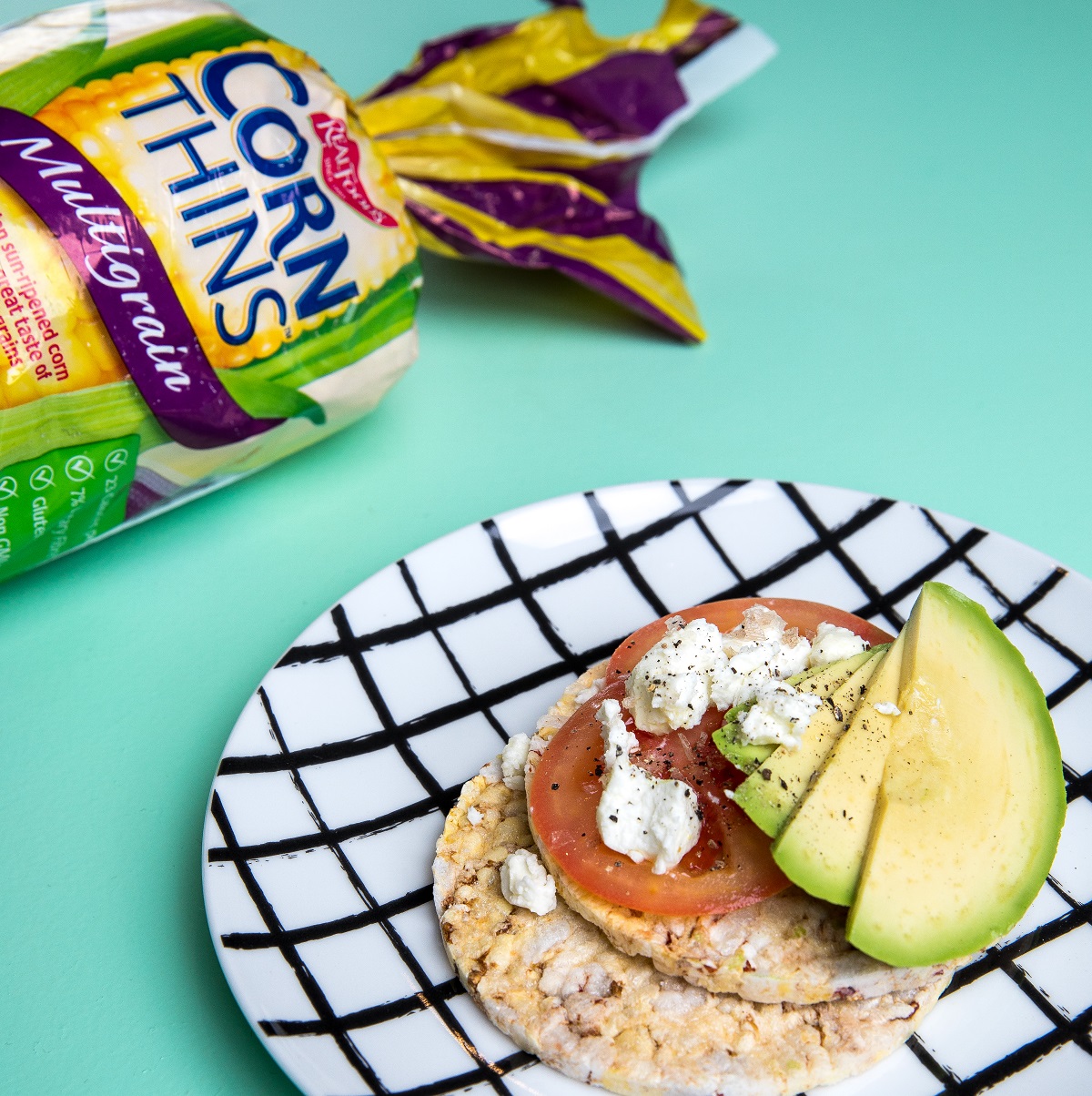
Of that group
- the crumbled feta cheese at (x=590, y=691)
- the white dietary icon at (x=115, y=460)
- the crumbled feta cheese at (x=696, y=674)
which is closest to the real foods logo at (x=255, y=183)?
the white dietary icon at (x=115, y=460)

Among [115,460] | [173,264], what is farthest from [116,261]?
[115,460]

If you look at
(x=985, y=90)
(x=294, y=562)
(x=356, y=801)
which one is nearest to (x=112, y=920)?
(x=356, y=801)

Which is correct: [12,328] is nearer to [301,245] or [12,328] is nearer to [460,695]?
[301,245]

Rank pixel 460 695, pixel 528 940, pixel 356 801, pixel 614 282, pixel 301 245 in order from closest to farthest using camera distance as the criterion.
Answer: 1. pixel 528 940
2. pixel 356 801
3. pixel 460 695
4. pixel 301 245
5. pixel 614 282

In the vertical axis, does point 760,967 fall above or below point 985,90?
below

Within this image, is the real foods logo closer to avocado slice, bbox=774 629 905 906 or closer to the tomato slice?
the tomato slice

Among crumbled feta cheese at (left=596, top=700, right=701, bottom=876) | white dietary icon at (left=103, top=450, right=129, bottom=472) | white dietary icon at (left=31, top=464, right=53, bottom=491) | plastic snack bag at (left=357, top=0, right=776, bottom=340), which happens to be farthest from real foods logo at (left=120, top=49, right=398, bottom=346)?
crumbled feta cheese at (left=596, top=700, right=701, bottom=876)

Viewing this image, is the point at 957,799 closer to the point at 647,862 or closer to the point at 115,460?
the point at 647,862
